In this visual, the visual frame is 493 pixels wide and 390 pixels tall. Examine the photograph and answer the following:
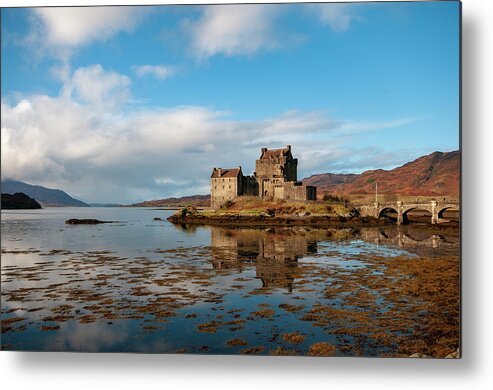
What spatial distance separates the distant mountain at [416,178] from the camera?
6742mm

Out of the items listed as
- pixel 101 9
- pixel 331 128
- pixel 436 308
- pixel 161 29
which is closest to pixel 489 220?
pixel 436 308

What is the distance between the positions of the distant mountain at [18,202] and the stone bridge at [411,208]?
27.5ft

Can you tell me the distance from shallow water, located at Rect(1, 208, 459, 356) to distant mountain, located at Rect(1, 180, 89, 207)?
0.33 metres

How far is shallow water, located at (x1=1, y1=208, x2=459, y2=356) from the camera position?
6082 millimetres

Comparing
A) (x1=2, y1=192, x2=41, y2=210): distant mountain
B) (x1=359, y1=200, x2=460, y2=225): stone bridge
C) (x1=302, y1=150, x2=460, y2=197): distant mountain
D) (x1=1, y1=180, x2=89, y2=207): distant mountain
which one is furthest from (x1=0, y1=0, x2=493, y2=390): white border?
(x1=1, y1=180, x2=89, y2=207): distant mountain

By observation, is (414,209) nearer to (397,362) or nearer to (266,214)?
(397,362)

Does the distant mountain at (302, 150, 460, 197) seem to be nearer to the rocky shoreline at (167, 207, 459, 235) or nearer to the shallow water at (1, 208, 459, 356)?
the shallow water at (1, 208, 459, 356)

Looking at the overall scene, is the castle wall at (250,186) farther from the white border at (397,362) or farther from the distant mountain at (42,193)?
the white border at (397,362)

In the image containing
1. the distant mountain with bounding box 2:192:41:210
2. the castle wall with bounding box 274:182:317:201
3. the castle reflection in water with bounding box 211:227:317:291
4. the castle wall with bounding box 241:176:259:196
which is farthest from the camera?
the castle wall with bounding box 241:176:259:196

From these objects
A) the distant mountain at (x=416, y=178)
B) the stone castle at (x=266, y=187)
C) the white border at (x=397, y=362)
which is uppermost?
the stone castle at (x=266, y=187)

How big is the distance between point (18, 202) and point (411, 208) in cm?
1412

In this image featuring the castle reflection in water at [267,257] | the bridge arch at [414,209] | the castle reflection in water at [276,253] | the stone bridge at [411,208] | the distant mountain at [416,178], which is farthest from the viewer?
the bridge arch at [414,209]

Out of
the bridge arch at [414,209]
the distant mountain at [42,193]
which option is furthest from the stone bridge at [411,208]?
the distant mountain at [42,193]

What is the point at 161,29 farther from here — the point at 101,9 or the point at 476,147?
the point at 476,147
